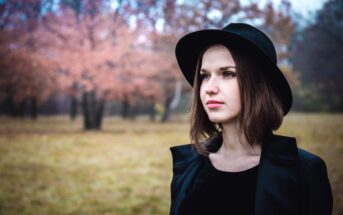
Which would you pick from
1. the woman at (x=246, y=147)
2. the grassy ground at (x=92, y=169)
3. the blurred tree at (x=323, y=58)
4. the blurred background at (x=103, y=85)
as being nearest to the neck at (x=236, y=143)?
the woman at (x=246, y=147)

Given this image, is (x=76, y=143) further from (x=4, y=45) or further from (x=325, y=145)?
(x=325, y=145)

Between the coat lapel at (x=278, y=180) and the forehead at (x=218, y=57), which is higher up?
the forehead at (x=218, y=57)

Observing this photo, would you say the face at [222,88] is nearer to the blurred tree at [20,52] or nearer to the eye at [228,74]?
the eye at [228,74]

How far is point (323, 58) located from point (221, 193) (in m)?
2.85

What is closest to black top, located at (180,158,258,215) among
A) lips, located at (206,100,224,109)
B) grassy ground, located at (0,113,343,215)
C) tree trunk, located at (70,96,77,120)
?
lips, located at (206,100,224,109)

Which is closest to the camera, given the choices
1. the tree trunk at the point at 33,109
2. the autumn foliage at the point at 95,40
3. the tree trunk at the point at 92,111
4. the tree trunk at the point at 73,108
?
the autumn foliage at the point at 95,40

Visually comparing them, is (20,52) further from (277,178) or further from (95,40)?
(277,178)

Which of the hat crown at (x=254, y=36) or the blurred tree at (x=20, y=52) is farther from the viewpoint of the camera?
the blurred tree at (x=20, y=52)

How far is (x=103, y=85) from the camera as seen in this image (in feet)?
25.3

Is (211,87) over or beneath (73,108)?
over

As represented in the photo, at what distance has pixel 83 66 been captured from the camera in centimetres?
712

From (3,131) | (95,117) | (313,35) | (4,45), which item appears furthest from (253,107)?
(95,117)

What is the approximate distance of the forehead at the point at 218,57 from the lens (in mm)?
1289

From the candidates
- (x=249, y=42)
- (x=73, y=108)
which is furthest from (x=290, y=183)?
(x=73, y=108)
